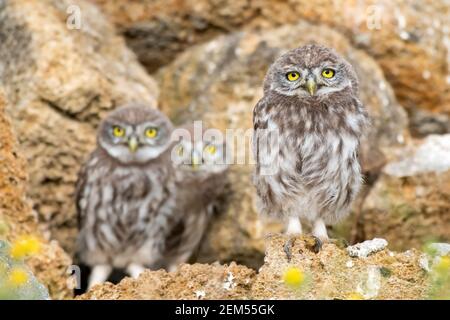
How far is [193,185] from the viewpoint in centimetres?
966

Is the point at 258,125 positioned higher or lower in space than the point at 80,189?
higher

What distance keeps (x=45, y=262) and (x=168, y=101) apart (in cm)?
315

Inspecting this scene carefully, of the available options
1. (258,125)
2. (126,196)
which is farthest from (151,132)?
(258,125)

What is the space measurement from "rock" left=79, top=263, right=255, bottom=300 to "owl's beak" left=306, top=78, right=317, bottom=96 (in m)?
1.32

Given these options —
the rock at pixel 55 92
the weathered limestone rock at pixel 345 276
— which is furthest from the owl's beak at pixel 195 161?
the weathered limestone rock at pixel 345 276

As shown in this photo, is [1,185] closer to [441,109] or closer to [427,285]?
[427,285]

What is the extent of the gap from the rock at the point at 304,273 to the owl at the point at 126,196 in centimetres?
330

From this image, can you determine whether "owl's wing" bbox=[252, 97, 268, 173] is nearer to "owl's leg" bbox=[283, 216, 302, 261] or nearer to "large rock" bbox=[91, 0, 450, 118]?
"owl's leg" bbox=[283, 216, 302, 261]

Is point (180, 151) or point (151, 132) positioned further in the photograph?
point (180, 151)

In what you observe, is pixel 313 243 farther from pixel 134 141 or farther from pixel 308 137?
pixel 134 141

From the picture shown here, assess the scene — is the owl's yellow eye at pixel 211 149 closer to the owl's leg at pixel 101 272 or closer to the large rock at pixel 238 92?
the large rock at pixel 238 92

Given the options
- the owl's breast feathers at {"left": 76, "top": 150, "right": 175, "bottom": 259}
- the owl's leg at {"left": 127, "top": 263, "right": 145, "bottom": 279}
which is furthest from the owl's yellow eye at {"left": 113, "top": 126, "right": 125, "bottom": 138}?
the owl's leg at {"left": 127, "top": 263, "right": 145, "bottom": 279}

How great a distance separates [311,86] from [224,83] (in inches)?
128
